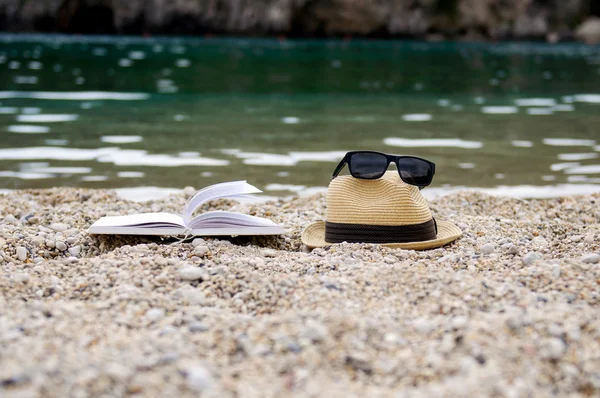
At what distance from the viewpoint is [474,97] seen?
14.1 meters

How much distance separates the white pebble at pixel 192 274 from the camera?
281 cm

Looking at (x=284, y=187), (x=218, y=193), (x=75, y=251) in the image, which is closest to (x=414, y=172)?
(x=218, y=193)

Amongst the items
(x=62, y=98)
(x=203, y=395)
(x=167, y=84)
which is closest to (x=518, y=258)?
(x=203, y=395)

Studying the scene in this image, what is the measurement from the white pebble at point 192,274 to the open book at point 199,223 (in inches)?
31.4

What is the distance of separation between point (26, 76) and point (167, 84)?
382cm

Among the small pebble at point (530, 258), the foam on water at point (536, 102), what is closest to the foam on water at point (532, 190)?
the small pebble at point (530, 258)

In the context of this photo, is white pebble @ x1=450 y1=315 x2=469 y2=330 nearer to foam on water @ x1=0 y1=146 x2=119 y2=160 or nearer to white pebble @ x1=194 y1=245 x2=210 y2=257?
white pebble @ x1=194 y1=245 x2=210 y2=257

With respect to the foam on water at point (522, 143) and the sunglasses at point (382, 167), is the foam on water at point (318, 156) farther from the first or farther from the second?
the sunglasses at point (382, 167)

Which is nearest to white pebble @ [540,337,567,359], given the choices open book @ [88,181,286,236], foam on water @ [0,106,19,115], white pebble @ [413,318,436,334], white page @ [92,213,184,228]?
white pebble @ [413,318,436,334]

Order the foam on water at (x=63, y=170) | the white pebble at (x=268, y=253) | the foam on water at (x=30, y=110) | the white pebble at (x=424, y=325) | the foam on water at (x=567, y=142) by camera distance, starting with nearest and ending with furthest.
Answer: the white pebble at (x=424, y=325) → the white pebble at (x=268, y=253) → the foam on water at (x=63, y=170) → the foam on water at (x=567, y=142) → the foam on water at (x=30, y=110)

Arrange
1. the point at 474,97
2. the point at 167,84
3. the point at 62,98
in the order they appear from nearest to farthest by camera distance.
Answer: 1. the point at 62,98
2. the point at 474,97
3. the point at 167,84

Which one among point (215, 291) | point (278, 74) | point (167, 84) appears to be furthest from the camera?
point (278, 74)

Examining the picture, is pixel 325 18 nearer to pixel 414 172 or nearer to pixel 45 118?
pixel 45 118

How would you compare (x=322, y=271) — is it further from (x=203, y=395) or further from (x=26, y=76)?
(x=26, y=76)
